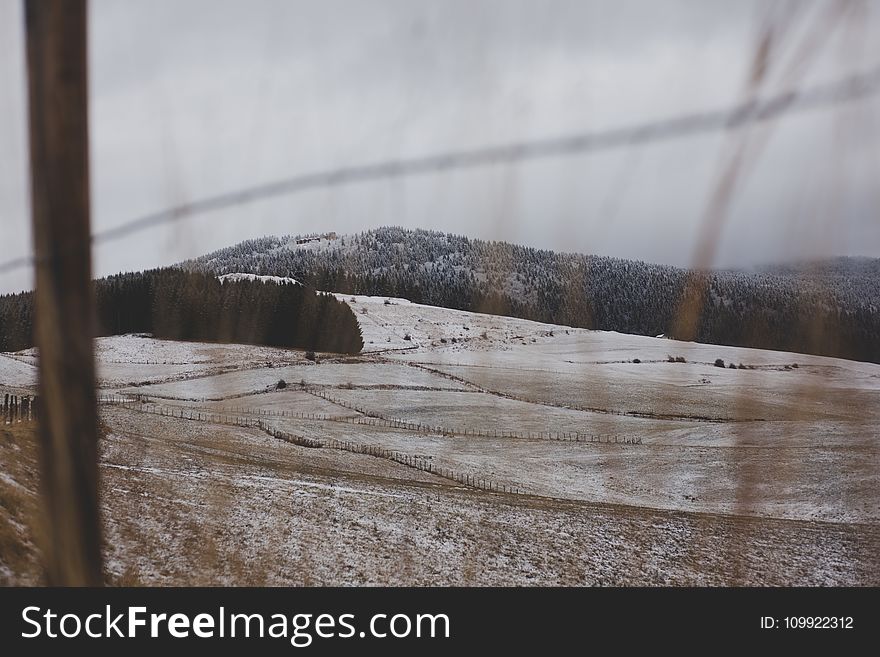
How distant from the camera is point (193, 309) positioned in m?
1.10

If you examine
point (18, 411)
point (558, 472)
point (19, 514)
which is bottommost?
point (558, 472)

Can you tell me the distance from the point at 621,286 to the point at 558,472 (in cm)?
235

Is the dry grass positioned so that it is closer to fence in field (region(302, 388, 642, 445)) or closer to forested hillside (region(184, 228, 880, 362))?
forested hillside (region(184, 228, 880, 362))

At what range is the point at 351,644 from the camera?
0.73 meters

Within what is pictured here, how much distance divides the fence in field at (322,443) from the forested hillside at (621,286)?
2.37 feet

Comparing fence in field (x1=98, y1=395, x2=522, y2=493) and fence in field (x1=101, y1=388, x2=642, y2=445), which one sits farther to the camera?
fence in field (x1=98, y1=395, x2=522, y2=493)

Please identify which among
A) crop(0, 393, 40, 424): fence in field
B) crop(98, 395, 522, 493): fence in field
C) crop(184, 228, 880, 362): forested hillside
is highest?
crop(184, 228, 880, 362): forested hillside

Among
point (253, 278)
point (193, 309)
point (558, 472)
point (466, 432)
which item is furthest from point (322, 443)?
point (253, 278)

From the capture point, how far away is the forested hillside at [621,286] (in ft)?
2.94

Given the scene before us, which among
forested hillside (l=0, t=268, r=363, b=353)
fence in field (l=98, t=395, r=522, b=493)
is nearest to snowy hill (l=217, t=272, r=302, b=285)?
forested hillside (l=0, t=268, r=363, b=353)

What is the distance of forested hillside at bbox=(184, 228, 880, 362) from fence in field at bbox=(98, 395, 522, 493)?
723 millimetres

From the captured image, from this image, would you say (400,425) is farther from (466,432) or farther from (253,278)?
(253,278)

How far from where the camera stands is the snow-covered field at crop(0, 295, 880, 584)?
3.38 ft

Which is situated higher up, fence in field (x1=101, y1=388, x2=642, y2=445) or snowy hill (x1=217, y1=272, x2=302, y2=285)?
snowy hill (x1=217, y1=272, x2=302, y2=285)
